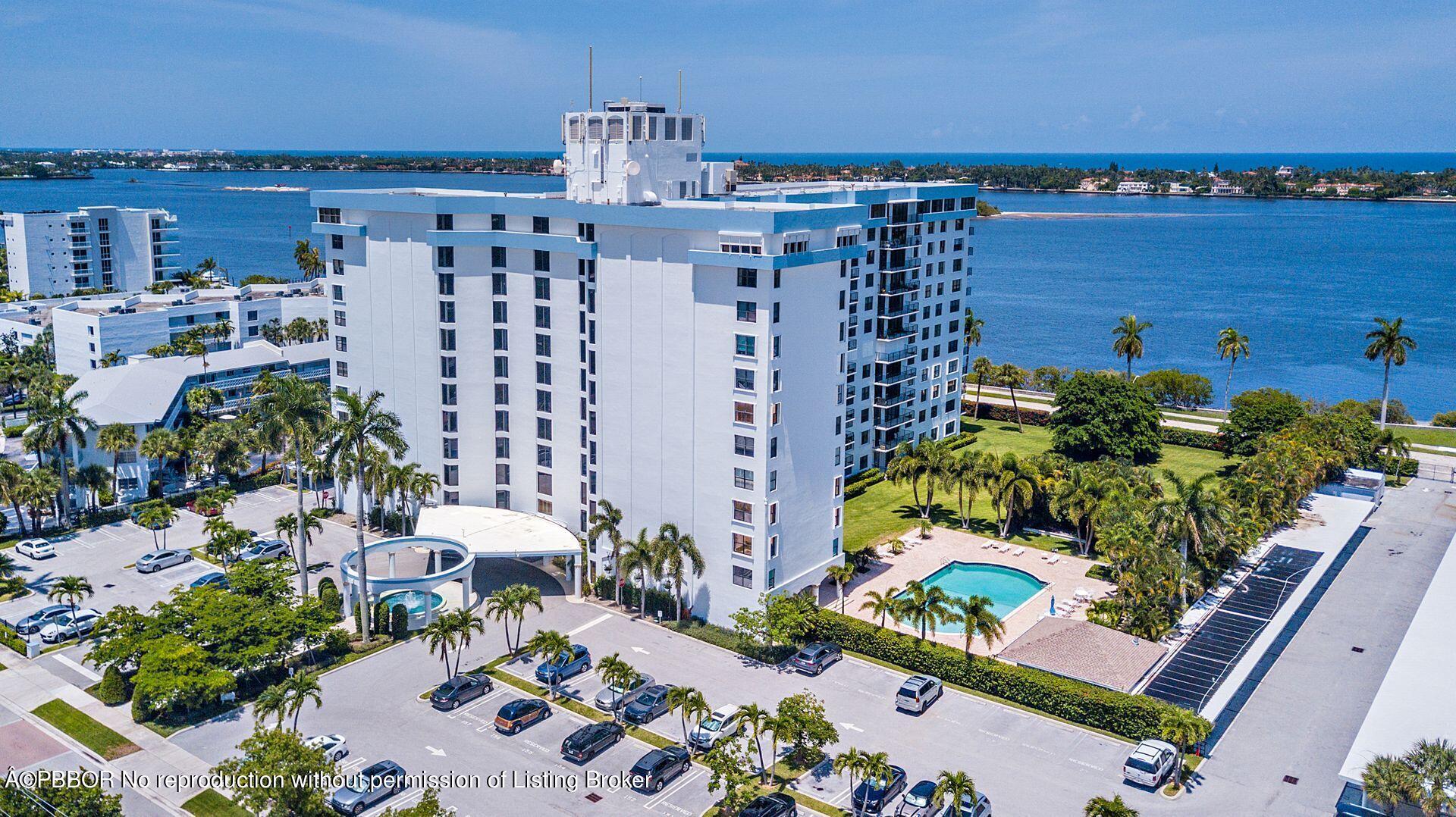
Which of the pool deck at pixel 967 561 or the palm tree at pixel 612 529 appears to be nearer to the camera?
the pool deck at pixel 967 561

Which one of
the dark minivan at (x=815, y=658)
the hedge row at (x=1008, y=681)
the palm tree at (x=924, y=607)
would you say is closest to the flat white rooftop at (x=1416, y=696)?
the hedge row at (x=1008, y=681)

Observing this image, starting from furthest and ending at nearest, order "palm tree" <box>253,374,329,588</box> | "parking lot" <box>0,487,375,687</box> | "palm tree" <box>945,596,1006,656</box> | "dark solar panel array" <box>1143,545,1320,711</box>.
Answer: "parking lot" <box>0,487,375,687</box>
"palm tree" <box>253,374,329,588</box>
"dark solar panel array" <box>1143,545,1320,711</box>
"palm tree" <box>945,596,1006,656</box>

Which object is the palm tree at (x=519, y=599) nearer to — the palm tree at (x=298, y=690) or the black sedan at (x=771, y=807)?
the palm tree at (x=298, y=690)

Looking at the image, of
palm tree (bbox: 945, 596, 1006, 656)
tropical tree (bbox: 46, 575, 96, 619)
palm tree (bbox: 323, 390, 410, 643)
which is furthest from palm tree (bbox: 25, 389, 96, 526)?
palm tree (bbox: 945, 596, 1006, 656)

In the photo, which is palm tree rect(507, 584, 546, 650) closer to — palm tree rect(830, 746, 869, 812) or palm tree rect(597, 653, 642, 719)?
palm tree rect(597, 653, 642, 719)

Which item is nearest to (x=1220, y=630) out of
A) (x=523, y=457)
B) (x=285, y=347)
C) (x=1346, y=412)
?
(x=523, y=457)

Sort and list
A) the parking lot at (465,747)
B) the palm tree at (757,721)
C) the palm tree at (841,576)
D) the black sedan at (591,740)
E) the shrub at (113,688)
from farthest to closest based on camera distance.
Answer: the palm tree at (841,576) → the shrub at (113,688) → the black sedan at (591,740) → the parking lot at (465,747) → the palm tree at (757,721)

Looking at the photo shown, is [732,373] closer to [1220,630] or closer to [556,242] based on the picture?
[556,242]

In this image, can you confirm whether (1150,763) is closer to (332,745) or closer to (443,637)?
(443,637)
